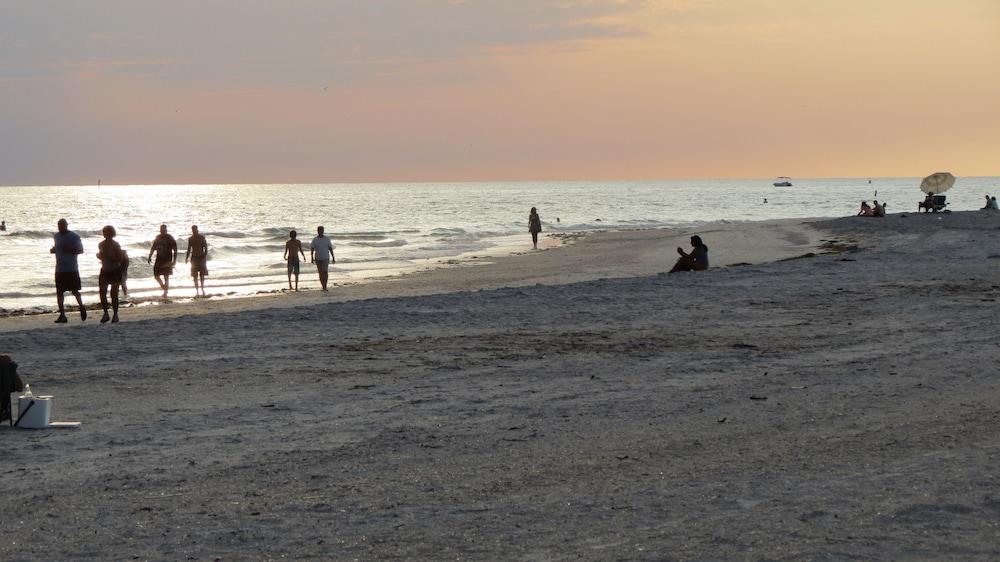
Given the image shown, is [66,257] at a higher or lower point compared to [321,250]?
higher

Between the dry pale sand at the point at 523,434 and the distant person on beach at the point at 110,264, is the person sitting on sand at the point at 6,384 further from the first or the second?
the distant person on beach at the point at 110,264

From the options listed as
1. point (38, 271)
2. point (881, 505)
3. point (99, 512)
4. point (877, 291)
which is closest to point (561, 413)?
point (881, 505)

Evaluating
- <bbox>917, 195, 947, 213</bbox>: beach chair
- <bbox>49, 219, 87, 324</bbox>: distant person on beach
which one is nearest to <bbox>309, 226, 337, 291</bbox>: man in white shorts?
<bbox>49, 219, 87, 324</bbox>: distant person on beach

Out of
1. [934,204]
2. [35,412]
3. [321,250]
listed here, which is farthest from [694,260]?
[934,204]

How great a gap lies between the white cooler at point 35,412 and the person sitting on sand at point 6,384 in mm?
151

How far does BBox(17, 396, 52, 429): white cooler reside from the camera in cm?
826

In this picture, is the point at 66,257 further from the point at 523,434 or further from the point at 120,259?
the point at 523,434

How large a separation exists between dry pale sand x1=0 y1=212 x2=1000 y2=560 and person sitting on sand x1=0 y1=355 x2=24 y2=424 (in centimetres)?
43

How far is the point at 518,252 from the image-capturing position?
42781mm

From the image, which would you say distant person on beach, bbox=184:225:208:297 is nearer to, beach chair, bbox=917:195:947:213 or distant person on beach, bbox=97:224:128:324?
distant person on beach, bbox=97:224:128:324

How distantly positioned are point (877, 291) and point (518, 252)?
26761 millimetres

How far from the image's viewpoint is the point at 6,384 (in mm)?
8398

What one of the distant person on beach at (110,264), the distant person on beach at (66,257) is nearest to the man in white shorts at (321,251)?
the distant person on beach at (110,264)

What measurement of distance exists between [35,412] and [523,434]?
3748mm
